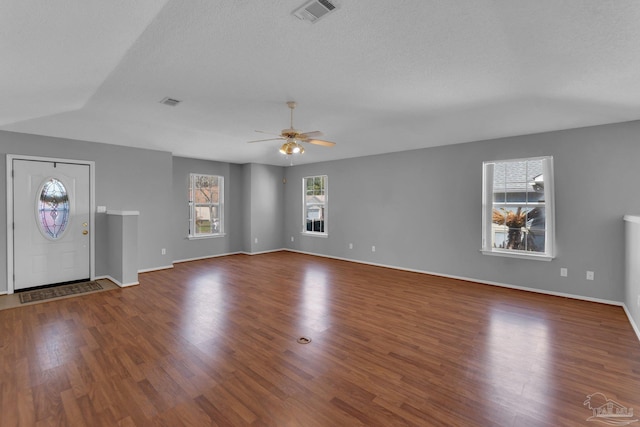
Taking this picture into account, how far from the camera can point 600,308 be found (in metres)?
3.93

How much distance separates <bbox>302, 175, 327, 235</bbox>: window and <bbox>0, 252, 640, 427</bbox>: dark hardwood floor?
355cm

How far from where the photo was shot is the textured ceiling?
1.81 metres

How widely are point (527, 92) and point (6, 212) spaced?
23.6 feet

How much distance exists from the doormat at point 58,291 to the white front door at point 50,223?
0.23m

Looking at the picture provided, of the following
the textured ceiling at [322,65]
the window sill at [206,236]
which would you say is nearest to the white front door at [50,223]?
the textured ceiling at [322,65]

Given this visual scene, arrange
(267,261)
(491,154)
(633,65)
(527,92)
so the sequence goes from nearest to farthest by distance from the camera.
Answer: (633,65) < (527,92) < (491,154) < (267,261)

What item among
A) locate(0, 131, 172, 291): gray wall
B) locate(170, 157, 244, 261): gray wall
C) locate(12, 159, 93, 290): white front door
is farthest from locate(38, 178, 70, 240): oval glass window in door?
locate(170, 157, 244, 261): gray wall

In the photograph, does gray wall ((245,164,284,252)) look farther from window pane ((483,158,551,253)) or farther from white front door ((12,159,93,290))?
window pane ((483,158,551,253))

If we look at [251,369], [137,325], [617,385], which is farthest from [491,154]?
[137,325]

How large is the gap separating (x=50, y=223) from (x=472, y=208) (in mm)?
7139

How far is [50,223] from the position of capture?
485cm

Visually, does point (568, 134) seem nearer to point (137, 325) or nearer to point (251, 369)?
point (251, 369)

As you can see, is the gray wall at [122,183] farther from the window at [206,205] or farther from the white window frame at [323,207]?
the white window frame at [323,207]

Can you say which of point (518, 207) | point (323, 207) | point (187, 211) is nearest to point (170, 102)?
point (187, 211)
